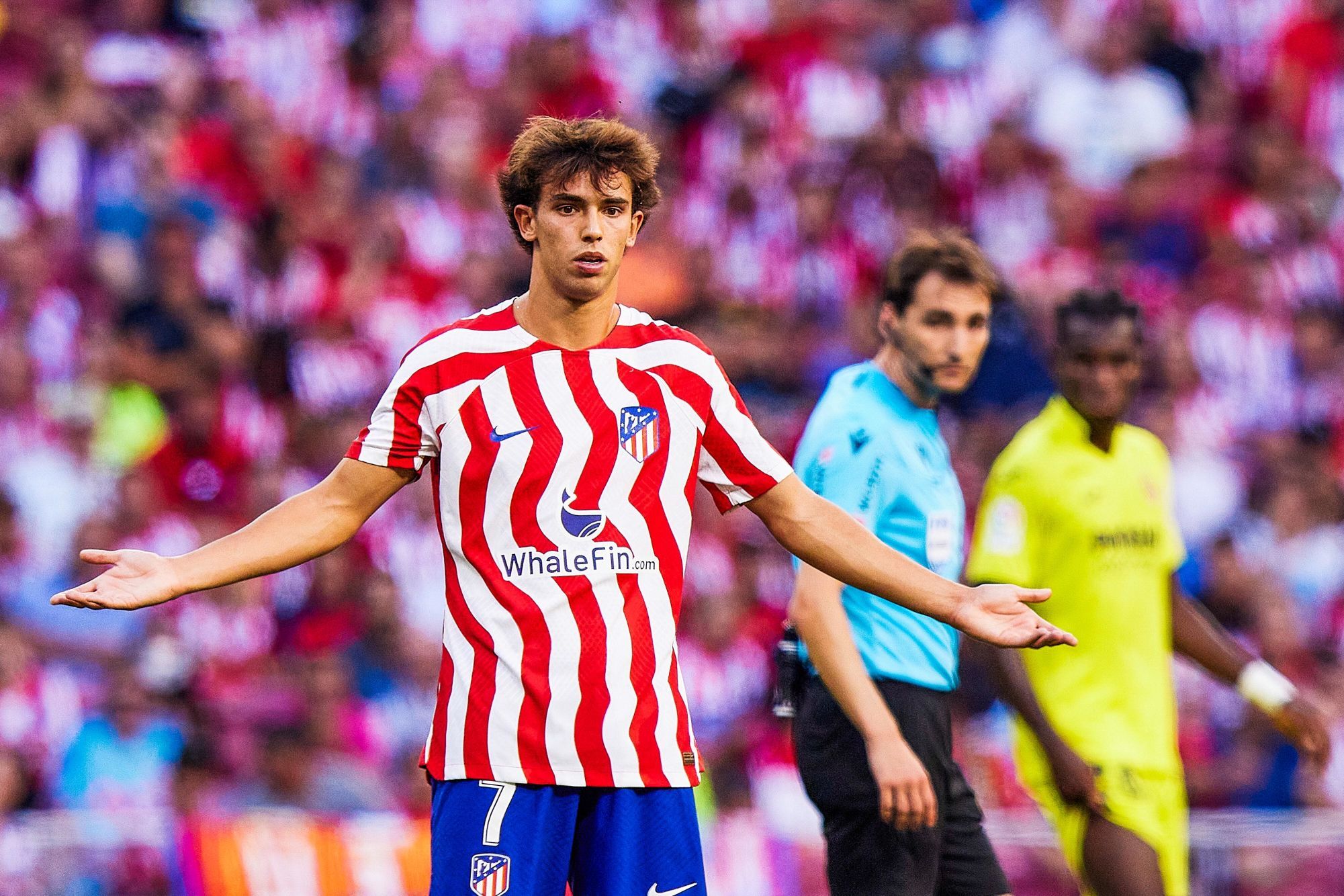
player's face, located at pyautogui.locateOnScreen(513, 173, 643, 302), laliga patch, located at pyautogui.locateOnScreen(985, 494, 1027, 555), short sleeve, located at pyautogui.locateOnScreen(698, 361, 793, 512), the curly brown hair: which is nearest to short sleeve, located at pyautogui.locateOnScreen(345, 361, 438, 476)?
player's face, located at pyautogui.locateOnScreen(513, 173, 643, 302)

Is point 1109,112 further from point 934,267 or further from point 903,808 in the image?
point 903,808

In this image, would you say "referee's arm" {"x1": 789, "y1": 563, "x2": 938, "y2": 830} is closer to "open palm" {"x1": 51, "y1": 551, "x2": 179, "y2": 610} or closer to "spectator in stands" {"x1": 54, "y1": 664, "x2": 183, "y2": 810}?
"open palm" {"x1": 51, "y1": 551, "x2": 179, "y2": 610}

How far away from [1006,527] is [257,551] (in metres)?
2.90

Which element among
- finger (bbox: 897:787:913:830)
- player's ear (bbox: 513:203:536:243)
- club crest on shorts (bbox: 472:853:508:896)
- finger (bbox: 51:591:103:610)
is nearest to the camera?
finger (bbox: 51:591:103:610)

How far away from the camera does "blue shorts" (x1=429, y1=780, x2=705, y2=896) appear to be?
157 inches

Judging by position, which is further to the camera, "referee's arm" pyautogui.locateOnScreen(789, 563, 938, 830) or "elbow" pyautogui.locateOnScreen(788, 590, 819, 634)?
"elbow" pyautogui.locateOnScreen(788, 590, 819, 634)

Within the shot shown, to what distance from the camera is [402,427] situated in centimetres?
412

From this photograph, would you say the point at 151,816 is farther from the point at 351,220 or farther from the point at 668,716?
the point at 351,220

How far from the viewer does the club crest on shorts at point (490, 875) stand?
399 centimetres

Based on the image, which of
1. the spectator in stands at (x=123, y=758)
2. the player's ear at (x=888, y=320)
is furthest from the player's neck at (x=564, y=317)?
the spectator in stands at (x=123, y=758)

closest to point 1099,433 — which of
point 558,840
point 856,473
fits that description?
point 856,473

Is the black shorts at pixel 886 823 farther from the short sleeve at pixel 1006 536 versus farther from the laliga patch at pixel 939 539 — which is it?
the short sleeve at pixel 1006 536

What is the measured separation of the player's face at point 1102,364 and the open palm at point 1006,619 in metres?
2.28

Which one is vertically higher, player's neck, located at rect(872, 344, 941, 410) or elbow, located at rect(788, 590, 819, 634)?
player's neck, located at rect(872, 344, 941, 410)
